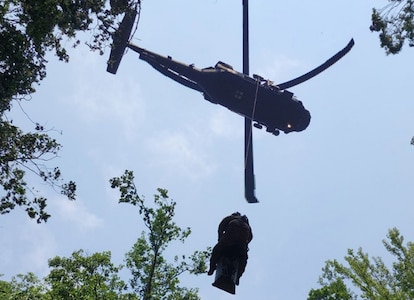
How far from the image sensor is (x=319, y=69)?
15.7 metres

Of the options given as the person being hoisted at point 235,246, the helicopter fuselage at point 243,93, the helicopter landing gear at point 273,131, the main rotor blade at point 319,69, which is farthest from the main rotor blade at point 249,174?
the person being hoisted at point 235,246

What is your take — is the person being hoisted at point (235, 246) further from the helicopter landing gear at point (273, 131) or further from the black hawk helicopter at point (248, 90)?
the helicopter landing gear at point (273, 131)

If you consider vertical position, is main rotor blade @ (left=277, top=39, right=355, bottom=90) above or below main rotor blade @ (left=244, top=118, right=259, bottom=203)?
above

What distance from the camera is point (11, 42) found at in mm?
8125

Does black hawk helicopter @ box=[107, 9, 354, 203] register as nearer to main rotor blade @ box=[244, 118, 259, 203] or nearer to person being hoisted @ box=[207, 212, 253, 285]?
main rotor blade @ box=[244, 118, 259, 203]

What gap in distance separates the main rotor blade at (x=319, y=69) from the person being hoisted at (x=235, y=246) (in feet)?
40.1

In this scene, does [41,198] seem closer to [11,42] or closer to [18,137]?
[18,137]

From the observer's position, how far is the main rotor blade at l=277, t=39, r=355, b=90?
15336mm

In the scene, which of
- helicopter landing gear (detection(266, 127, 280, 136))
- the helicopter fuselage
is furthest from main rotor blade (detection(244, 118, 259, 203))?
helicopter landing gear (detection(266, 127, 280, 136))

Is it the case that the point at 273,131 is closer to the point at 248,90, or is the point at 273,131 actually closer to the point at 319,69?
the point at 248,90

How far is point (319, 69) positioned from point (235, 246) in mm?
12569

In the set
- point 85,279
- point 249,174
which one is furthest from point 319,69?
point 85,279

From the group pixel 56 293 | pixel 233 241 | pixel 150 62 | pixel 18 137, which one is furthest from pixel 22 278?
pixel 233 241

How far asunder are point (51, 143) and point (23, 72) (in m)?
1.69
